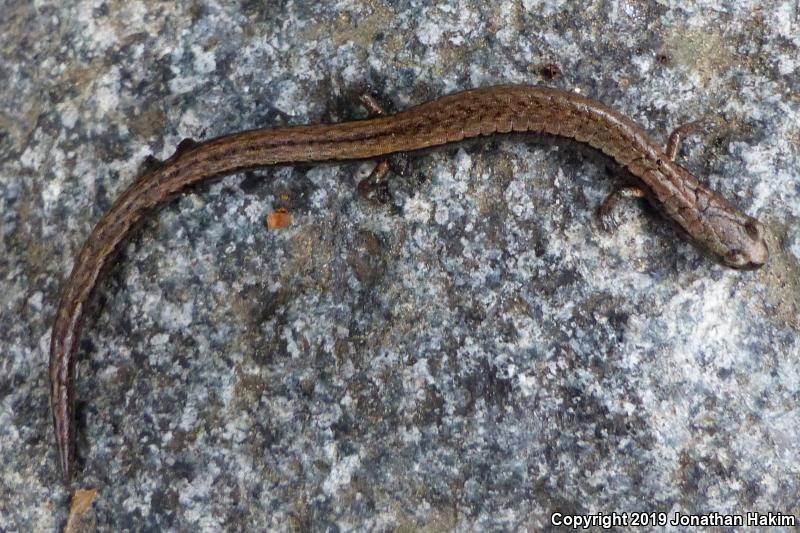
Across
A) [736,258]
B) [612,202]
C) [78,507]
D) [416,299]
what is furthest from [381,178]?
[78,507]

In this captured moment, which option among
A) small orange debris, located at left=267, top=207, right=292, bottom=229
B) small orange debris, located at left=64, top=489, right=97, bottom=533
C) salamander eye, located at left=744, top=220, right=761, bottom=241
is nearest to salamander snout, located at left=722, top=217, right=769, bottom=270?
salamander eye, located at left=744, top=220, right=761, bottom=241

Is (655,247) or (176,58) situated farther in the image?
(176,58)

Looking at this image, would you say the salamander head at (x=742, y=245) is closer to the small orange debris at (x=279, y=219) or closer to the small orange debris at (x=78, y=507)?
the small orange debris at (x=279, y=219)

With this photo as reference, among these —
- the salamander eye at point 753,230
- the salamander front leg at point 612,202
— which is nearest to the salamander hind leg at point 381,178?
the salamander front leg at point 612,202

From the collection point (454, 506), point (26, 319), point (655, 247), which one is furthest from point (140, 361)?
point (655, 247)

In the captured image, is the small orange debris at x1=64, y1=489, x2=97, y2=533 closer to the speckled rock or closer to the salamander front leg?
the speckled rock

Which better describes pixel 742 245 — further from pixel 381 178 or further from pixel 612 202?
pixel 381 178

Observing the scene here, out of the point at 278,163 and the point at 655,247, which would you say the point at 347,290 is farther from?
the point at 655,247

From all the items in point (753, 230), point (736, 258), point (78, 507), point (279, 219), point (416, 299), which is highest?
point (753, 230)
